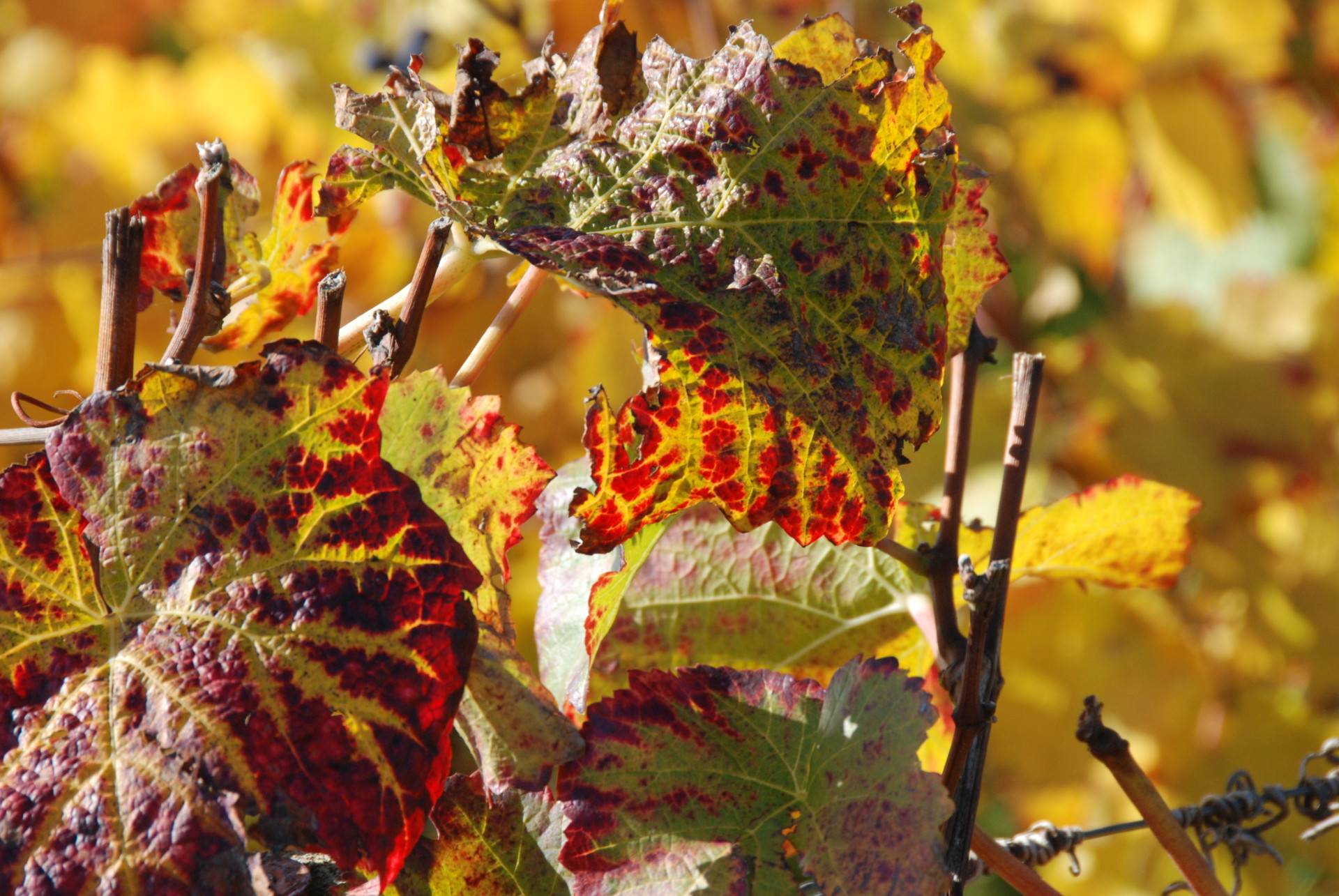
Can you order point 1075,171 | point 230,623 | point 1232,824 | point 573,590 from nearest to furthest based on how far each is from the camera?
point 230,623
point 573,590
point 1232,824
point 1075,171

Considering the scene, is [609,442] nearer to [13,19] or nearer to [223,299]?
[223,299]

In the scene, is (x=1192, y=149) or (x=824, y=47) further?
(x=1192, y=149)

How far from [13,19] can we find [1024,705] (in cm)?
202

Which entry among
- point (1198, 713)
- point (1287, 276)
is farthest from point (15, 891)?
point (1287, 276)

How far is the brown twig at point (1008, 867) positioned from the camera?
13.5 inches

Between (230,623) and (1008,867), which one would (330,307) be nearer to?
(230,623)

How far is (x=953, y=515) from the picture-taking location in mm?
365

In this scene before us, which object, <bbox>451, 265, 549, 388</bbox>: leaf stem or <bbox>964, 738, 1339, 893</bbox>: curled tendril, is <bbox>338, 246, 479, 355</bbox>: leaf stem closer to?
<bbox>451, 265, 549, 388</bbox>: leaf stem

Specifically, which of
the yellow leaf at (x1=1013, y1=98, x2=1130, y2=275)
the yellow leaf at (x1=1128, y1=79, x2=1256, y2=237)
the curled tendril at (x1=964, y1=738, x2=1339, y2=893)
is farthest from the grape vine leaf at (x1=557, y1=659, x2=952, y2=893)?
the yellow leaf at (x1=1128, y1=79, x2=1256, y2=237)

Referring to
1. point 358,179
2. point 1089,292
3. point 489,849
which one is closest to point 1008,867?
point 489,849

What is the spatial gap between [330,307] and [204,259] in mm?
28

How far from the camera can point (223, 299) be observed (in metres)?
0.31

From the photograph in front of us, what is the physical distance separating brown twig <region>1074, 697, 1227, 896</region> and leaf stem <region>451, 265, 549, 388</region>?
6.9 inches

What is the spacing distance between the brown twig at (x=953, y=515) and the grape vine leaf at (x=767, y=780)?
6 cm
